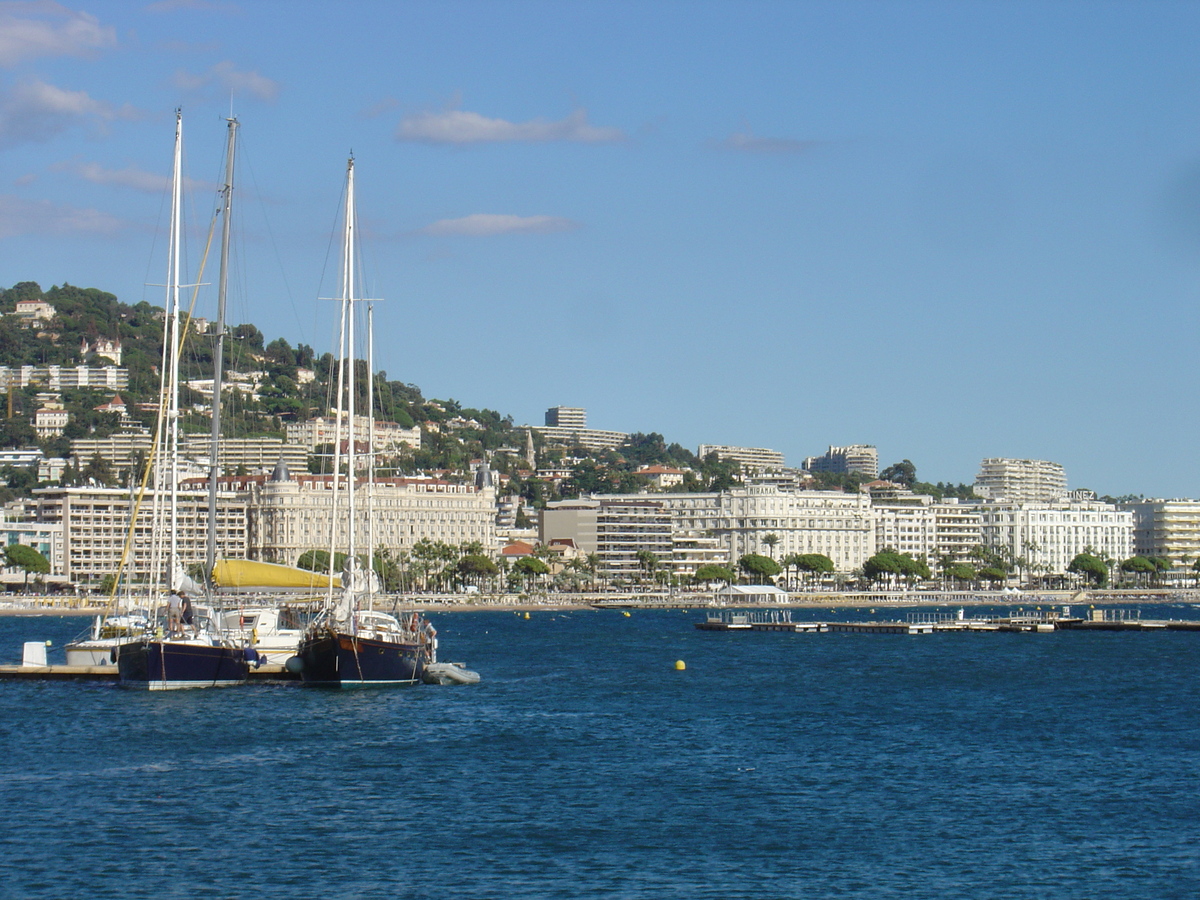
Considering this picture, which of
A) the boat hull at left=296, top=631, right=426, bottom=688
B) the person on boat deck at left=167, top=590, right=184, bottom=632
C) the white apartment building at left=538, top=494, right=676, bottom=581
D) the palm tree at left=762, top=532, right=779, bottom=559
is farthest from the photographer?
the palm tree at left=762, top=532, right=779, bottom=559

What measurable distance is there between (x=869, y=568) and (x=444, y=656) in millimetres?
105208

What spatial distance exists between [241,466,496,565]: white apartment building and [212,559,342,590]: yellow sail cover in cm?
9954

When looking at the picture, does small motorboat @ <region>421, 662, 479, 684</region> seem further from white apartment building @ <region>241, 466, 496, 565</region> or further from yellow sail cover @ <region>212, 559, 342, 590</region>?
white apartment building @ <region>241, 466, 496, 565</region>

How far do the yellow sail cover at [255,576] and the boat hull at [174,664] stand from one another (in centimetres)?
618

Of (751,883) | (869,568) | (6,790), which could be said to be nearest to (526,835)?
(751,883)

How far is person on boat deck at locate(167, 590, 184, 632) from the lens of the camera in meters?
40.1

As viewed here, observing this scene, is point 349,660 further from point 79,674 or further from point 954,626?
point 954,626

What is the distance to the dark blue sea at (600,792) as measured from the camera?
73.5ft

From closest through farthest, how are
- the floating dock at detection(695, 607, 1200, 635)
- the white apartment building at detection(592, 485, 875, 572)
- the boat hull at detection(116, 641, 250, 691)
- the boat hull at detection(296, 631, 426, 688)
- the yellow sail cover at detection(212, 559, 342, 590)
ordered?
the boat hull at detection(116, 641, 250, 691) < the boat hull at detection(296, 631, 426, 688) < the yellow sail cover at detection(212, 559, 342, 590) < the floating dock at detection(695, 607, 1200, 635) < the white apartment building at detection(592, 485, 875, 572)

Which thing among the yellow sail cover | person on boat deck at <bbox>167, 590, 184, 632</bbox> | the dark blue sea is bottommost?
the dark blue sea

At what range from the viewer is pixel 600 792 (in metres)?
28.8

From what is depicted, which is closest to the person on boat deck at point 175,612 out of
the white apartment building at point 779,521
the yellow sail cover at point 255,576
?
the yellow sail cover at point 255,576

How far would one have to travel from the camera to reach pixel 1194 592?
164000 mm

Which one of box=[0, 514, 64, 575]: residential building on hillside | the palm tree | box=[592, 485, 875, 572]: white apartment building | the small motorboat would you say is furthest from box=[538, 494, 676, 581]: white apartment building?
the small motorboat
